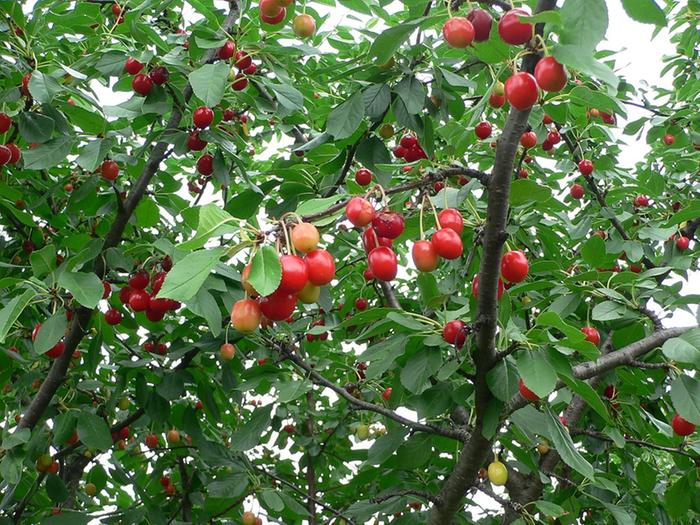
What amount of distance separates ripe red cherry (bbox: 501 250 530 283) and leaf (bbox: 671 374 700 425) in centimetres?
76

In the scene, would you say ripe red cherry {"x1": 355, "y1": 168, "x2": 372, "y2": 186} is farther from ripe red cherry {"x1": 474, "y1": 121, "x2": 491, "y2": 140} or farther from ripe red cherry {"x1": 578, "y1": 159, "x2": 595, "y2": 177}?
ripe red cherry {"x1": 578, "y1": 159, "x2": 595, "y2": 177}

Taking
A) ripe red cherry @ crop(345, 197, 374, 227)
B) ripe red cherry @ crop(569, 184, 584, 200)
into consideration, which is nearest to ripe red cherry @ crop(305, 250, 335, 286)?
ripe red cherry @ crop(345, 197, 374, 227)

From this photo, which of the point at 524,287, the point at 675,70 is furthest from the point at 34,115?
the point at 675,70

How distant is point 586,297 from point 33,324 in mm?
2568

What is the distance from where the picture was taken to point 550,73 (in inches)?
48.4

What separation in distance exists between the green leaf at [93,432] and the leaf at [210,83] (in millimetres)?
1506

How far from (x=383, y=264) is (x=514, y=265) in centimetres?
41

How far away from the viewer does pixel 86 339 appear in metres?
3.64

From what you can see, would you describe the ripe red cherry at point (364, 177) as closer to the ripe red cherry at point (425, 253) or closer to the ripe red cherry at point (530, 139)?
the ripe red cherry at point (530, 139)

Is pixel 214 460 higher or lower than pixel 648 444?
lower

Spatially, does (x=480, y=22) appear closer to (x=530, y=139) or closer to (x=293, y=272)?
(x=293, y=272)

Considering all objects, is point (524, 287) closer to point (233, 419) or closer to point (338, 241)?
point (338, 241)

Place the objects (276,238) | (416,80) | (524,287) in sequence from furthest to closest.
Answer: (416,80)
(524,287)
(276,238)

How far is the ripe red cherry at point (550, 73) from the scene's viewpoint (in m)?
1.23
